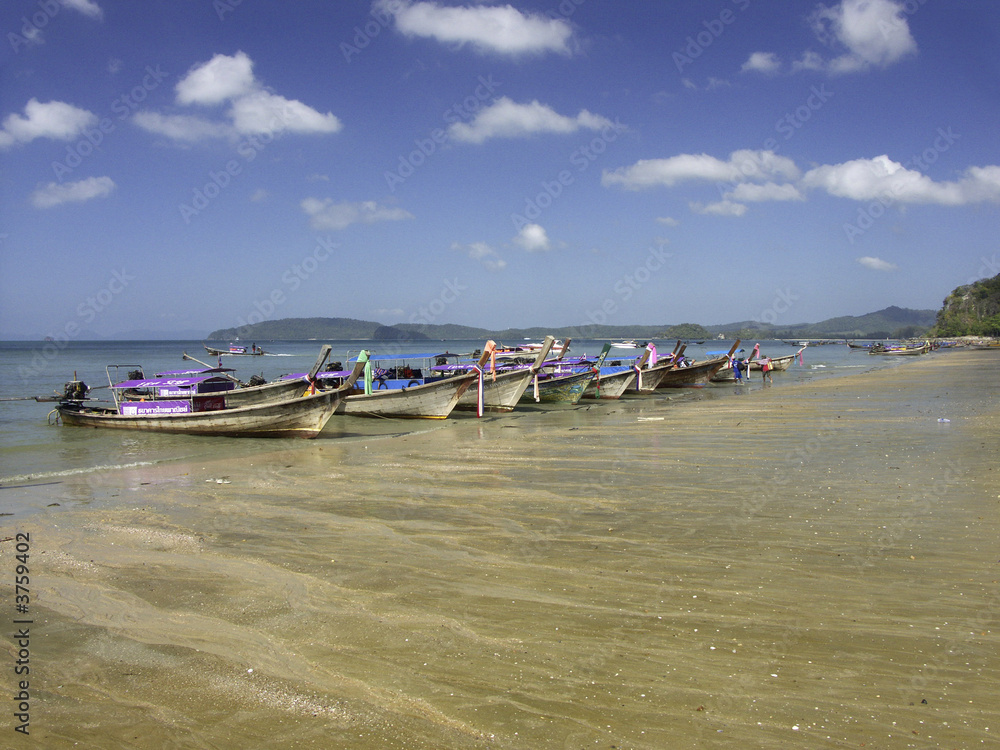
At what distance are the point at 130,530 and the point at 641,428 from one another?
1313 cm

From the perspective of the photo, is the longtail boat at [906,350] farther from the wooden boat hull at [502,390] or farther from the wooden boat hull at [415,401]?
the wooden boat hull at [415,401]

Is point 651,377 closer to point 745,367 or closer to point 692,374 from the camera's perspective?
point 692,374

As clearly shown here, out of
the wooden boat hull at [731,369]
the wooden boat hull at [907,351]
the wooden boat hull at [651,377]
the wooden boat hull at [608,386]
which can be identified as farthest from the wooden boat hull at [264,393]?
the wooden boat hull at [907,351]

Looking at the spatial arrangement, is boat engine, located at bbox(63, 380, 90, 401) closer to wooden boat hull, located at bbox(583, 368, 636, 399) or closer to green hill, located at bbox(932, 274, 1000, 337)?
wooden boat hull, located at bbox(583, 368, 636, 399)

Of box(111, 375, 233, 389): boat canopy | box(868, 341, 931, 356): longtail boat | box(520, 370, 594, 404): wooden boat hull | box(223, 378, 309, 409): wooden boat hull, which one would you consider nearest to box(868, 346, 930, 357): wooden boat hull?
box(868, 341, 931, 356): longtail boat

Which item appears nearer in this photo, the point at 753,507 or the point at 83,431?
the point at 753,507

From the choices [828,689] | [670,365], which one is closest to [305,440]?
[828,689]

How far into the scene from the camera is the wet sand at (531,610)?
13.9ft

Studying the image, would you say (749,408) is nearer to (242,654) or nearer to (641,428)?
(641,428)

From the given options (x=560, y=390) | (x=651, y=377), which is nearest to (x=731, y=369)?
(x=651, y=377)

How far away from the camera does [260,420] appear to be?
19.8m

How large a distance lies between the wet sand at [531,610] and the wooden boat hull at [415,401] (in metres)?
11.4

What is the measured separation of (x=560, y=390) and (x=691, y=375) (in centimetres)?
1138

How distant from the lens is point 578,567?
22.9 ft
